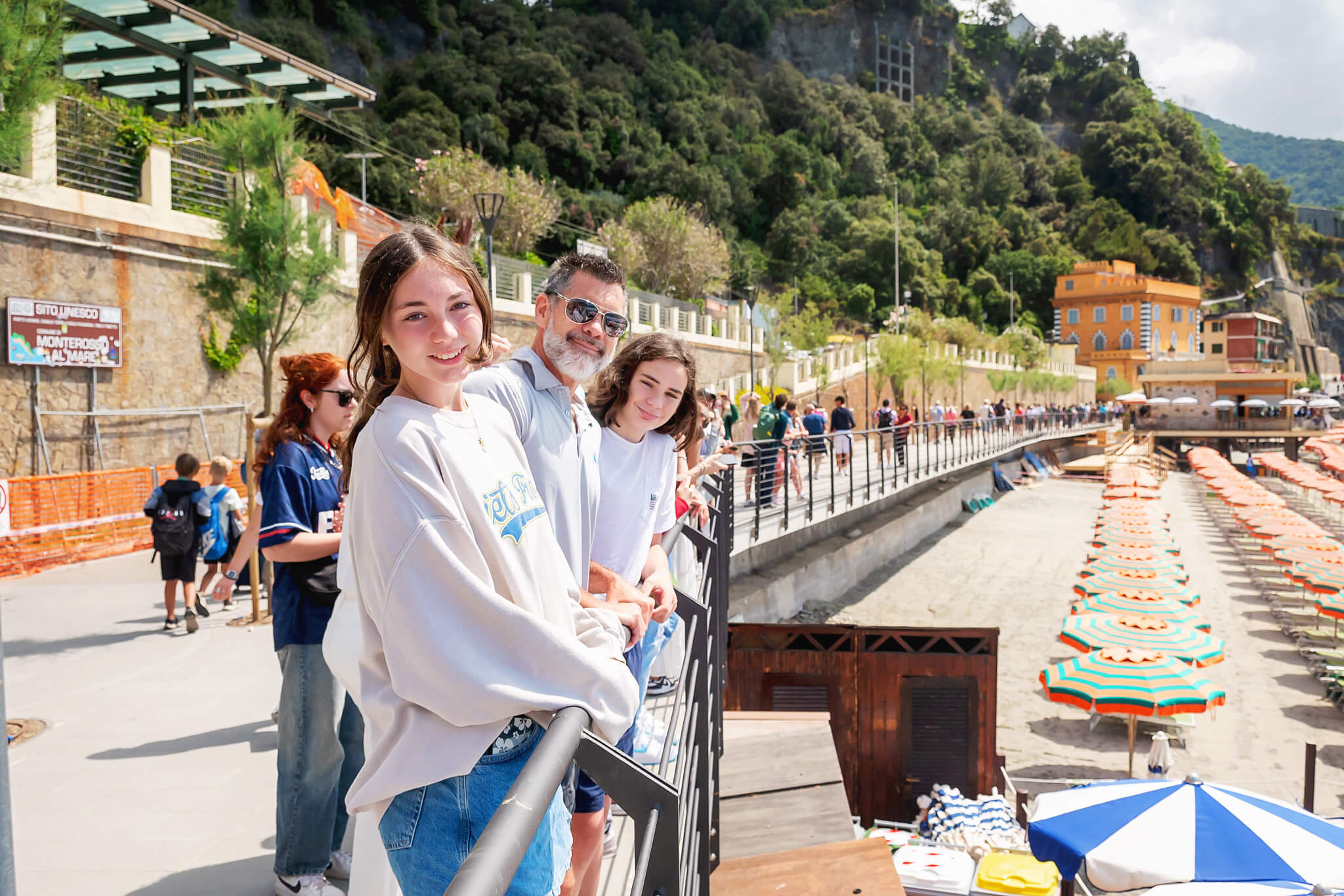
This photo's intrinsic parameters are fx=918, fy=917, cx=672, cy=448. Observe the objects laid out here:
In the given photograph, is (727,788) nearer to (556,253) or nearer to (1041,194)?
(556,253)

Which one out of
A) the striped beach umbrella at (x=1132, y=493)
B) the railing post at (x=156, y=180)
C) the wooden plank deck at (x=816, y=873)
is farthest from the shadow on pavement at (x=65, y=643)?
the striped beach umbrella at (x=1132, y=493)

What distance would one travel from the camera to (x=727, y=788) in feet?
14.8

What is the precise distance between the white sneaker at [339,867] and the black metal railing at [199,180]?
1345 centimetres

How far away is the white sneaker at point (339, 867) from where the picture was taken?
10.1ft

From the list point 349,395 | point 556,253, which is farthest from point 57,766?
point 556,253

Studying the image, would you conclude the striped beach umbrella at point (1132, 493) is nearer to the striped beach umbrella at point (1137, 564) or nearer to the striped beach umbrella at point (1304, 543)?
the striped beach umbrella at point (1304, 543)

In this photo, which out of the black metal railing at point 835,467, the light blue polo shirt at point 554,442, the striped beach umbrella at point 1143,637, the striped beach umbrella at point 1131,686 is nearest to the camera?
the light blue polo shirt at point 554,442

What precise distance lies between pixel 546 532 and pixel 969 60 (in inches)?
5235

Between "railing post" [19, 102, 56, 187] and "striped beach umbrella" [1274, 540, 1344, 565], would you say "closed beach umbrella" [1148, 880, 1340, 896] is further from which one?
"striped beach umbrella" [1274, 540, 1344, 565]

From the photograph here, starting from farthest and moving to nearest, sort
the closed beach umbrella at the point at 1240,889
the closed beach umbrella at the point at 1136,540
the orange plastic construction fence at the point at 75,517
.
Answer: the closed beach umbrella at the point at 1136,540 < the orange plastic construction fence at the point at 75,517 < the closed beach umbrella at the point at 1240,889

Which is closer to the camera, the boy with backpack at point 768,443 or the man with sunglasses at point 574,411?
the man with sunglasses at point 574,411

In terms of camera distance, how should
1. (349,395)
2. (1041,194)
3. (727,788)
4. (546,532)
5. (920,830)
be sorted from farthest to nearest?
(1041,194), (920,830), (727,788), (349,395), (546,532)

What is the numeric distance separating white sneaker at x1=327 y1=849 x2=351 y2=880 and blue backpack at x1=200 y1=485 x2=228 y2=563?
592 cm

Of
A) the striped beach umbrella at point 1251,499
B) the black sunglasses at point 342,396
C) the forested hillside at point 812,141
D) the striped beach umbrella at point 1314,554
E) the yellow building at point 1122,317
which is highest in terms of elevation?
the forested hillside at point 812,141
